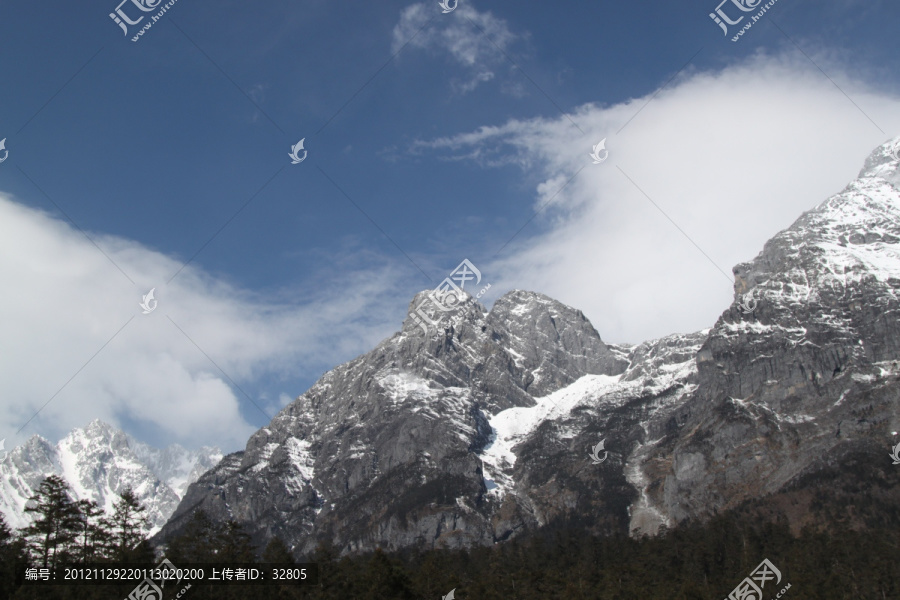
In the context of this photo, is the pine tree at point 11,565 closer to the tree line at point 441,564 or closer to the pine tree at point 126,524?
the tree line at point 441,564

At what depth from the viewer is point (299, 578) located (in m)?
103

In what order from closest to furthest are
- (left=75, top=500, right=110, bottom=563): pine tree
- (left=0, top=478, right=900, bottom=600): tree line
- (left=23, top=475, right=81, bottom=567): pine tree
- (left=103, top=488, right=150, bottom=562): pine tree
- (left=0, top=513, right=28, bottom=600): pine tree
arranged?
(left=0, top=513, right=28, bottom=600): pine tree
(left=23, top=475, right=81, bottom=567): pine tree
(left=0, top=478, right=900, bottom=600): tree line
(left=75, top=500, right=110, bottom=563): pine tree
(left=103, top=488, right=150, bottom=562): pine tree

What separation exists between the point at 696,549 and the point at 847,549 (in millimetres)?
34551

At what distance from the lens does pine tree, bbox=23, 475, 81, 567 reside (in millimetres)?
79375

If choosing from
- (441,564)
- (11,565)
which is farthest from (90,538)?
(441,564)

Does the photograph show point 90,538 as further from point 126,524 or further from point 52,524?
point 52,524

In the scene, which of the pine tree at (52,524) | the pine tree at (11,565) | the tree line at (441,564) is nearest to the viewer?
the pine tree at (11,565)

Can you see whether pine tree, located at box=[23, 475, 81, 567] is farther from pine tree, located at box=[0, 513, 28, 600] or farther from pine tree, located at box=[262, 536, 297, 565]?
pine tree, located at box=[262, 536, 297, 565]

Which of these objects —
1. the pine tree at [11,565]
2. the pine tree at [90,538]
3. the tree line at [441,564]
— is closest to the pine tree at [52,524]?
the tree line at [441,564]

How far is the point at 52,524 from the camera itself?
79.8 meters

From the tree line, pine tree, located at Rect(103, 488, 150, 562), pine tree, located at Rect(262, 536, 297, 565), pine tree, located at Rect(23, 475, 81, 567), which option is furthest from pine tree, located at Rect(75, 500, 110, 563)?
pine tree, located at Rect(262, 536, 297, 565)

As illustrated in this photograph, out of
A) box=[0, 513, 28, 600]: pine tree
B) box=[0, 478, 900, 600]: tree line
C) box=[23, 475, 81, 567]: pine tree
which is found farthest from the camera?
box=[0, 478, 900, 600]: tree line

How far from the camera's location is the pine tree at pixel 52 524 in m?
79.4

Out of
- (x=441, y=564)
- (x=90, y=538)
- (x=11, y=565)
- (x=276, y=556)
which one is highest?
(x=441, y=564)
